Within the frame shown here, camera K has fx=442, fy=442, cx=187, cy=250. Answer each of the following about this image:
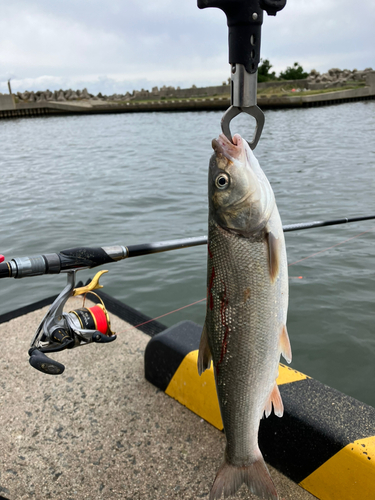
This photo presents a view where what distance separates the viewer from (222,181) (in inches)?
69.3

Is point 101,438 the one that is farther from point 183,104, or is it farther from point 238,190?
point 183,104

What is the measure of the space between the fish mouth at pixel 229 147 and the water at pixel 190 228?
371cm

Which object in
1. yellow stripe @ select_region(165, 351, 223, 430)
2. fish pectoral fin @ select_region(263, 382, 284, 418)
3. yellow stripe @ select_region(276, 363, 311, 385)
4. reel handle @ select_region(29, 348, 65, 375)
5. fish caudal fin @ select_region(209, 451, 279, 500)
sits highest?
fish pectoral fin @ select_region(263, 382, 284, 418)

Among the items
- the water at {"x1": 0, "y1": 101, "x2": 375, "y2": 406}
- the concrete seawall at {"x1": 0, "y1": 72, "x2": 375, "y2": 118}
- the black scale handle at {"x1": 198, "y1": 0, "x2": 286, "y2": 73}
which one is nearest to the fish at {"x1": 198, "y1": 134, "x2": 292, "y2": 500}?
the black scale handle at {"x1": 198, "y1": 0, "x2": 286, "y2": 73}

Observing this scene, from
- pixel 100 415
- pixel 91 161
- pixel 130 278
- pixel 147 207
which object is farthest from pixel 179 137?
pixel 100 415

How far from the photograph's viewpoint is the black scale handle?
1677 millimetres

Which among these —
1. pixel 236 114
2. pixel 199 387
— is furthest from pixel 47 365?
pixel 236 114

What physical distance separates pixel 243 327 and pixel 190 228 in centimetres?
812

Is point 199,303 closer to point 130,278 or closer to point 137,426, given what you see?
point 130,278

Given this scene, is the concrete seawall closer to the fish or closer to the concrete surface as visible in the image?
the concrete surface

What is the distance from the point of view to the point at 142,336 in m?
4.29

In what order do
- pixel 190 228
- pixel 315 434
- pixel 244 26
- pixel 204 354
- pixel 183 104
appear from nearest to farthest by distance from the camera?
pixel 244 26, pixel 204 354, pixel 315 434, pixel 190 228, pixel 183 104

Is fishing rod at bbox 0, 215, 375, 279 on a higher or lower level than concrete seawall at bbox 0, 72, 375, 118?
lower

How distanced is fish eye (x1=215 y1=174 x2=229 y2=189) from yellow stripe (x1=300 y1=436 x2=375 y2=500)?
1585 millimetres
